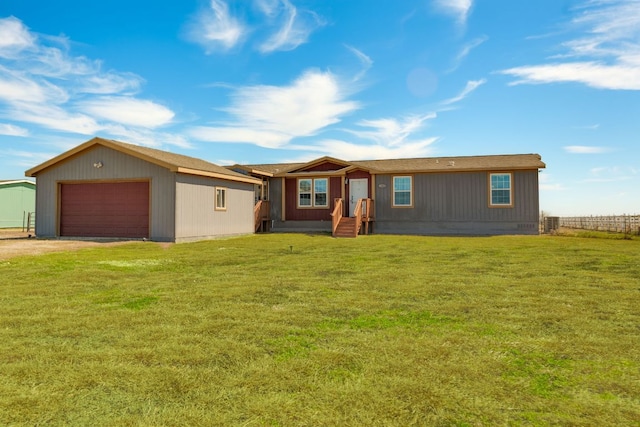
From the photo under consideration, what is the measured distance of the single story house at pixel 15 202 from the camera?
96.0 ft

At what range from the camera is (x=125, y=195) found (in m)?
17.1

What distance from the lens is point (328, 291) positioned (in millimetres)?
6266

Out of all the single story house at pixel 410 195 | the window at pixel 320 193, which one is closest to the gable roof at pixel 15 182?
the single story house at pixel 410 195

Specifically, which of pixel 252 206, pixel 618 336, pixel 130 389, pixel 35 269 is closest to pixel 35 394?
pixel 130 389

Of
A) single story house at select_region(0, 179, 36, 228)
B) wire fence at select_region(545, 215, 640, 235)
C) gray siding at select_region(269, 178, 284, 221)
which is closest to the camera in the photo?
wire fence at select_region(545, 215, 640, 235)

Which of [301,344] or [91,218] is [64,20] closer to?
[91,218]

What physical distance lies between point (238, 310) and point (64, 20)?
661 inches

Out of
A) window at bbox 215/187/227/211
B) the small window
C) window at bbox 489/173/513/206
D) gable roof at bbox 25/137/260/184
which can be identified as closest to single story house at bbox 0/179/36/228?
gable roof at bbox 25/137/260/184

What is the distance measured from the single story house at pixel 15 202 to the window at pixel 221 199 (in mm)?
18543

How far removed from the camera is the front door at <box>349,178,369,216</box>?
2219 cm

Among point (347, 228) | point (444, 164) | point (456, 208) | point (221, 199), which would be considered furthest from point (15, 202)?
point (456, 208)

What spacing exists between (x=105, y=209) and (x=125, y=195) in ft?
4.20

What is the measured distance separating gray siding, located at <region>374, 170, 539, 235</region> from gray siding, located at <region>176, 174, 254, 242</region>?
698 cm

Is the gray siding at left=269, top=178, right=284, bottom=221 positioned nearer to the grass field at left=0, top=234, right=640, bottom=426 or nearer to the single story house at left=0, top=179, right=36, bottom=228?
the grass field at left=0, top=234, right=640, bottom=426
